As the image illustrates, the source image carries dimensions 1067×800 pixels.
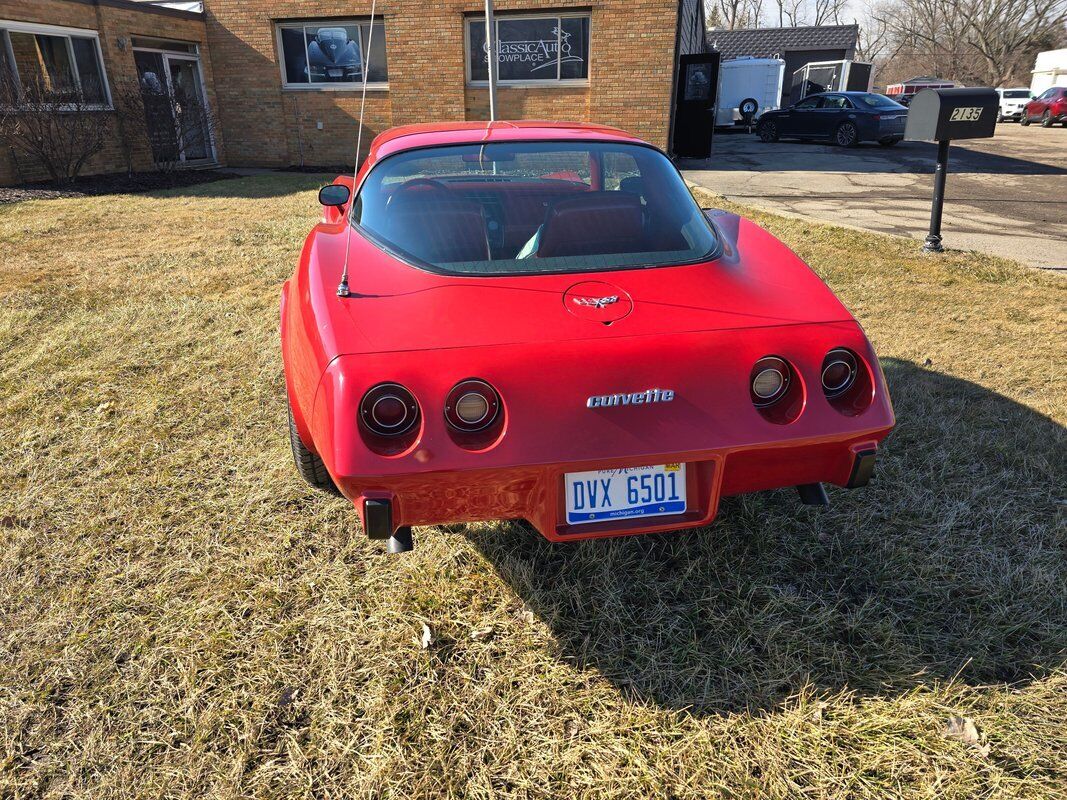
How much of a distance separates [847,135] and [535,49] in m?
9.75

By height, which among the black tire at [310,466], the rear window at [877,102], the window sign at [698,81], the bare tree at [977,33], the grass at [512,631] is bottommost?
the grass at [512,631]

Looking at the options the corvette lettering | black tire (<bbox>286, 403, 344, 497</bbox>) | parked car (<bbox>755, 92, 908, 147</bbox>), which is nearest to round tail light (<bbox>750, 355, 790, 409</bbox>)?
the corvette lettering

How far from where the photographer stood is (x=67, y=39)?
43.1ft

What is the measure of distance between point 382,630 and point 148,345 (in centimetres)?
348

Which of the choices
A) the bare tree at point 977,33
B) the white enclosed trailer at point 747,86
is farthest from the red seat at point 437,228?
the bare tree at point 977,33

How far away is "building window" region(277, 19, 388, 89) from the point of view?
599 inches

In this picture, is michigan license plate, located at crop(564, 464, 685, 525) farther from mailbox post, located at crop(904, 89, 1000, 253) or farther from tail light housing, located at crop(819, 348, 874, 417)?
mailbox post, located at crop(904, 89, 1000, 253)

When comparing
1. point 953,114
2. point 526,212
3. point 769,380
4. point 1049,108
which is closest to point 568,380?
point 769,380

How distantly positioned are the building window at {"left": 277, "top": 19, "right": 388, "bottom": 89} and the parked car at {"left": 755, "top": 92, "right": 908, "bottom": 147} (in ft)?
40.5

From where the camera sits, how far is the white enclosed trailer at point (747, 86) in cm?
2842

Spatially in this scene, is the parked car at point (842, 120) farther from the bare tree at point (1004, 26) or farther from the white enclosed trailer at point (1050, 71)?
the bare tree at point (1004, 26)

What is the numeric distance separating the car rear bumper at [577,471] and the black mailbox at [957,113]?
5.13 meters

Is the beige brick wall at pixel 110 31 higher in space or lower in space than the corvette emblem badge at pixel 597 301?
higher

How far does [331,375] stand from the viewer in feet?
6.39
